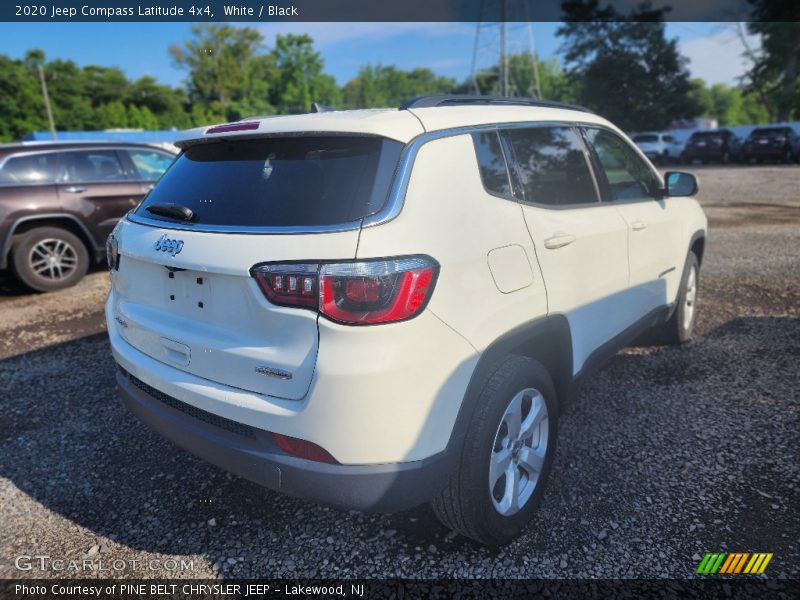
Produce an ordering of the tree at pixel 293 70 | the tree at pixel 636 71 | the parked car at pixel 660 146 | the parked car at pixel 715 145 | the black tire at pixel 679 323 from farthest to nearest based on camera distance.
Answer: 1. the tree at pixel 293 70
2. the tree at pixel 636 71
3. the parked car at pixel 660 146
4. the parked car at pixel 715 145
5. the black tire at pixel 679 323

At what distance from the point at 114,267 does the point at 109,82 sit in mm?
76542

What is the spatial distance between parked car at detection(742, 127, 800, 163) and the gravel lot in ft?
81.6

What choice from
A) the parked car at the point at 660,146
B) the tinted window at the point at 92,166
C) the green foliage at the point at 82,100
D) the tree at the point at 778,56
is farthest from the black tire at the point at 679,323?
the green foliage at the point at 82,100

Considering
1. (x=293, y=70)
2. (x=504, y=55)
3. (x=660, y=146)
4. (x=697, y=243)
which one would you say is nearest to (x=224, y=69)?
(x=293, y=70)

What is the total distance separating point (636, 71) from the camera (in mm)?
44844

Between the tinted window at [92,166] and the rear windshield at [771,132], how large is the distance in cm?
2709

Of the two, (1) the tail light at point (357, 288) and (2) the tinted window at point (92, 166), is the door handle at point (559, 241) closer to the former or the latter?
(1) the tail light at point (357, 288)

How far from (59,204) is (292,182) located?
5.93 meters

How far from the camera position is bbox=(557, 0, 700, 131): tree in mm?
44594

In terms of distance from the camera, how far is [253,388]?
1972mm

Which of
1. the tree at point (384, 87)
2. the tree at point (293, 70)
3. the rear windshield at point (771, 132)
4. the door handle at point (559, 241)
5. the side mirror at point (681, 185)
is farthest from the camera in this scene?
the tree at point (384, 87)

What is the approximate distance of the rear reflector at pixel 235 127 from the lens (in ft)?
7.50

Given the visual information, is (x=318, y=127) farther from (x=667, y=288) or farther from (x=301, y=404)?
(x=667, y=288)

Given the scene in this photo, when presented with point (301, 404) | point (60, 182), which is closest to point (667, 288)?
point (301, 404)
